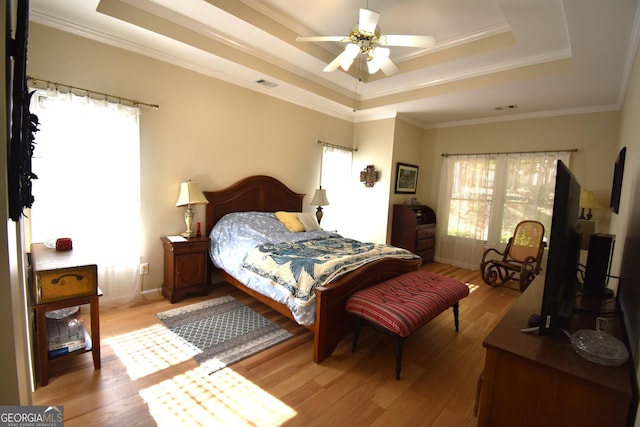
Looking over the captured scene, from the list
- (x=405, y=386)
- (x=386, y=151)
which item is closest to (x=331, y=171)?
(x=386, y=151)

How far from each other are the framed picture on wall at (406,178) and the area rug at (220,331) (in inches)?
127

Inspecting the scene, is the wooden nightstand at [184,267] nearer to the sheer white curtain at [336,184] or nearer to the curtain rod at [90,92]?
the curtain rod at [90,92]

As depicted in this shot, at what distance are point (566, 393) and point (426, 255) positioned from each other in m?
4.15

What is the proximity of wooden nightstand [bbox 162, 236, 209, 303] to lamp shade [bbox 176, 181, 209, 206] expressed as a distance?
1.33 ft

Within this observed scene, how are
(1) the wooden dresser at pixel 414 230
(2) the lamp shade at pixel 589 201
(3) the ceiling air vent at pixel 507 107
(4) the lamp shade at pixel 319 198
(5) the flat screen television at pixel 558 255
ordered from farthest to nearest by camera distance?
(1) the wooden dresser at pixel 414 230 < (4) the lamp shade at pixel 319 198 < (3) the ceiling air vent at pixel 507 107 < (2) the lamp shade at pixel 589 201 < (5) the flat screen television at pixel 558 255

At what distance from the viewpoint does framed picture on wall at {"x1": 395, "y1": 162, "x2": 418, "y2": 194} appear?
4.81 meters

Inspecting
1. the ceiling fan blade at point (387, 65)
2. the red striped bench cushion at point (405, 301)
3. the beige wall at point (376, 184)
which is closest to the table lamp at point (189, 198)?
the red striped bench cushion at point (405, 301)

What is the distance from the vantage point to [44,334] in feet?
5.63

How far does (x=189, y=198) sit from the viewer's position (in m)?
3.01

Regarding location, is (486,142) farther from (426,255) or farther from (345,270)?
(345,270)

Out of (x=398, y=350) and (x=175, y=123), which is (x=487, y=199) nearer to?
(x=398, y=350)

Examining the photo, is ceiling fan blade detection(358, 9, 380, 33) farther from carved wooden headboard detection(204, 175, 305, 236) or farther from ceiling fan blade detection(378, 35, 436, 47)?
carved wooden headboard detection(204, 175, 305, 236)

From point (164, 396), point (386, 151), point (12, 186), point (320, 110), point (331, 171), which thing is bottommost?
point (164, 396)

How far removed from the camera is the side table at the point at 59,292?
1.68 meters
